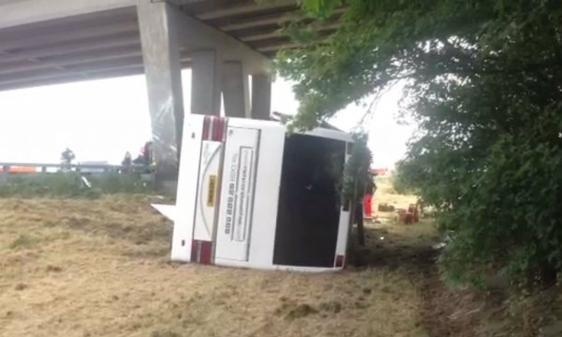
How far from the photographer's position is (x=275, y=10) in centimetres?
1803

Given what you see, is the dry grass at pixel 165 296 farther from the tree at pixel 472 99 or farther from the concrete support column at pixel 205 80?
the concrete support column at pixel 205 80

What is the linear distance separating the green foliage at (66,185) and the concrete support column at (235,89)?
9.33m

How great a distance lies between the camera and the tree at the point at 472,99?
11.7 ft

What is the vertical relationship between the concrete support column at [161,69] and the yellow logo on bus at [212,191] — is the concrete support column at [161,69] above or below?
above

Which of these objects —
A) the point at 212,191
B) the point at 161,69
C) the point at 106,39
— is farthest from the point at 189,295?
the point at 106,39

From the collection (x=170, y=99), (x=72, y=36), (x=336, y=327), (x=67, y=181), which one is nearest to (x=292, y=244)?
(x=336, y=327)

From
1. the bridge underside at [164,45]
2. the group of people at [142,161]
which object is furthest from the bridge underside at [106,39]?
the group of people at [142,161]

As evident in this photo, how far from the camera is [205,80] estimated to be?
20.2 metres

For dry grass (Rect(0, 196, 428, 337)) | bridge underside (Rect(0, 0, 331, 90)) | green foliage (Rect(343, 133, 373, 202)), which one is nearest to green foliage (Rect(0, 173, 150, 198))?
dry grass (Rect(0, 196, 428, 337))

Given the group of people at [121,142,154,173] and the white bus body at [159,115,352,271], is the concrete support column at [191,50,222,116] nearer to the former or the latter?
the group of people at [121,142,154,173]

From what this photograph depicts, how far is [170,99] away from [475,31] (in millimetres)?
13277

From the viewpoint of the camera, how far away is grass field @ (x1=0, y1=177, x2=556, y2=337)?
189 inches

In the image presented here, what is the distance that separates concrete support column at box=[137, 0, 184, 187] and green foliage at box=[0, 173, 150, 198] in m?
A: 2.07

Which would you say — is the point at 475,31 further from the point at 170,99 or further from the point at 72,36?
the point at 72,36
